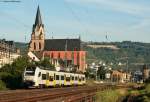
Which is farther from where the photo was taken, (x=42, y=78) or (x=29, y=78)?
(x=42, y=78)

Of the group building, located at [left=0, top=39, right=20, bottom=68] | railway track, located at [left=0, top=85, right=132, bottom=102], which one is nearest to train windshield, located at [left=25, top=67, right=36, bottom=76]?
railway track, located at [left=0, top=85, right=132, bottom=102]

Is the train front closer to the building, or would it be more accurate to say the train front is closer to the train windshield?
the train windshield

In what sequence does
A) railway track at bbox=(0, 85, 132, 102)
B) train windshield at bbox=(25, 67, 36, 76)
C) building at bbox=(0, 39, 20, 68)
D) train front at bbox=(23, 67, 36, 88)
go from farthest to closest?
1. building at bbox=(0, 39, 20, 68)
2. train windshield at bbox=(25, 67, 36, 76)
3. train front at bbox=(23, 67, 36, 88)
4. railway track at bbox=(0, 85, 132, 102)

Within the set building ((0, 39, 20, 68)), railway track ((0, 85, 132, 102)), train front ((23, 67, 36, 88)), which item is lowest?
railway track ((0, 85, 132, 102))

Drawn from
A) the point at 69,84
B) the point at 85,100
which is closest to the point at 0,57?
the point at 69,84

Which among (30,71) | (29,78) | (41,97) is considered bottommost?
(41,97)

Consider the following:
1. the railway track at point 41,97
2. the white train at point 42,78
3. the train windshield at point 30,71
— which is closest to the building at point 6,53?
the white train at point 42,78

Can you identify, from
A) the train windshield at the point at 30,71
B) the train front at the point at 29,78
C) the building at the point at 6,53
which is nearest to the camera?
the train front at the point at 29,78

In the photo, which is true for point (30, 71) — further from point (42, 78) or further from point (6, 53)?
point (6, 53)

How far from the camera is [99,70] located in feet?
602

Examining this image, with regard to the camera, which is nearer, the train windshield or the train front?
the train front

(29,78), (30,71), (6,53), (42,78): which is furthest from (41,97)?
(6,53)

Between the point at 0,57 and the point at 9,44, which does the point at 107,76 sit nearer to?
the point at 9,44

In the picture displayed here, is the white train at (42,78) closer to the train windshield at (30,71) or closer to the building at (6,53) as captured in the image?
the train windshield at (30,71)
